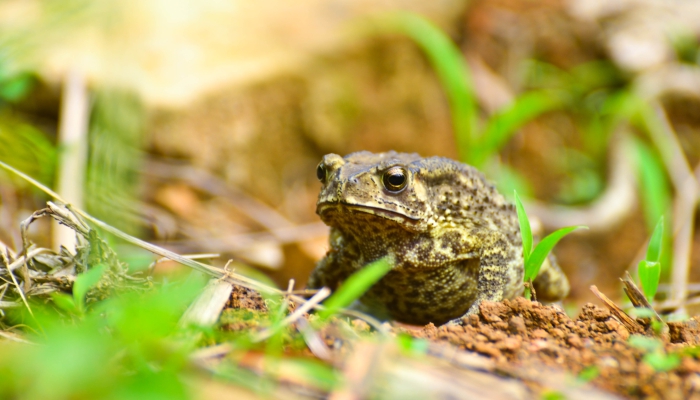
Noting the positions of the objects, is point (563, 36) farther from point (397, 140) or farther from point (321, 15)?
point (321, 15)

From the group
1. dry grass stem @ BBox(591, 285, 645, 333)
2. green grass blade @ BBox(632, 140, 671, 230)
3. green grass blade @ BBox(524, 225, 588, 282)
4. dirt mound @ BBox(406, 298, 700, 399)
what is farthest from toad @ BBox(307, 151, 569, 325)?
green grass blade @ BBox(632, 140, 671, 230)

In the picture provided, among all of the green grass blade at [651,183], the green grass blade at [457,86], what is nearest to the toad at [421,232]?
the green grass blade at [457,86]

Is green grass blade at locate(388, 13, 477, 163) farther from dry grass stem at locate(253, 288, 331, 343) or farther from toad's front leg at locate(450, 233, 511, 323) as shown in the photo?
dry grass stem at locate(253, 288, 331, 343)

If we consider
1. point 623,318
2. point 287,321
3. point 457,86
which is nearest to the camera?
point 287,321

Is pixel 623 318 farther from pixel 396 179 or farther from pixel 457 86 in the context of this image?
pixel 457 86

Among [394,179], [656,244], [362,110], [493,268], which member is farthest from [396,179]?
[362,110]
